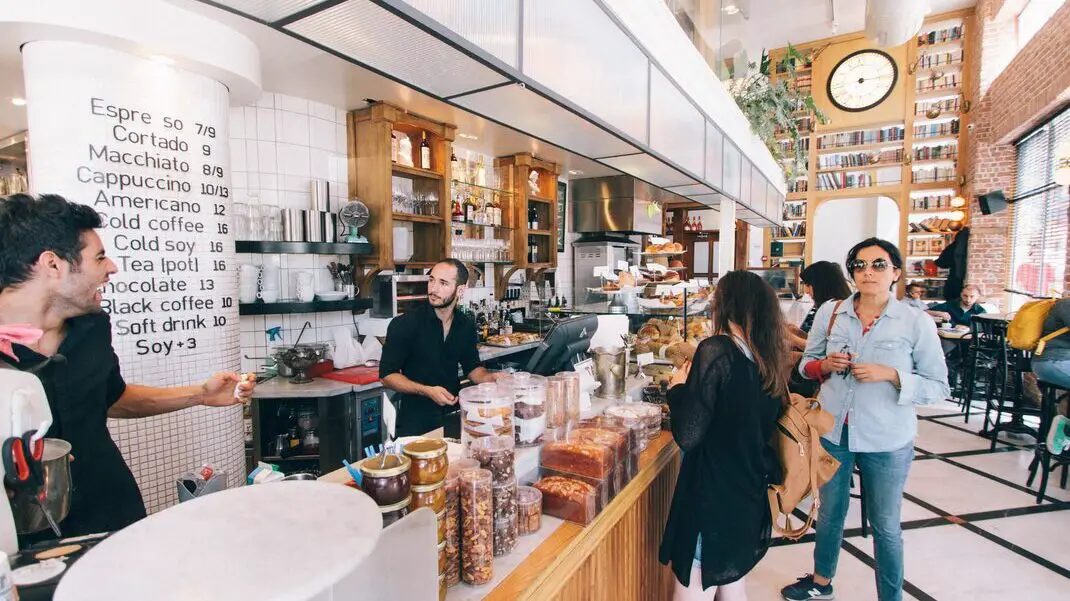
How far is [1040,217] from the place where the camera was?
682 centimetres

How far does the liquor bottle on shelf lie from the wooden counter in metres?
3.30

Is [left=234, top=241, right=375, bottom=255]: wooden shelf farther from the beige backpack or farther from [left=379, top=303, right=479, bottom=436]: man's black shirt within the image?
the beige backpack

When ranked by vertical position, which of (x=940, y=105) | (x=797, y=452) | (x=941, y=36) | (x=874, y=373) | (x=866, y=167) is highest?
(x=941, y=36)

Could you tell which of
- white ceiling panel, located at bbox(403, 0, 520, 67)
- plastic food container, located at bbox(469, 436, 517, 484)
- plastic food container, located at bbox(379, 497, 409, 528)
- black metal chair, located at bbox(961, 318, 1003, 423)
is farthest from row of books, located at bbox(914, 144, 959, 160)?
plastic food container, located at bbox(379, 497, 409, 528)

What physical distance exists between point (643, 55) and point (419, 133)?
8.73ft

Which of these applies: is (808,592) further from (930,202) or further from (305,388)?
(930,202)

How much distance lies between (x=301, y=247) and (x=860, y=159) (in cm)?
1123

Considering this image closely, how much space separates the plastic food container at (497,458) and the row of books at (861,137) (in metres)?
12.1

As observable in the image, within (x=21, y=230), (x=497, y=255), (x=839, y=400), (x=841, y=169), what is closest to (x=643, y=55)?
(x=839, y=400)

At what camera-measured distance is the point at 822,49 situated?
A: 10812 mm

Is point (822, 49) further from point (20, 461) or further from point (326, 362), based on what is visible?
point (20, 461)

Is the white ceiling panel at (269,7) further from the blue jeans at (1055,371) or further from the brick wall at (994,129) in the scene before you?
the brick wall at (994,129)

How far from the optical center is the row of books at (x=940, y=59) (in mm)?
9766

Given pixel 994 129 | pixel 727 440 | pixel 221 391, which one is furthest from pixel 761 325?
pixel 994 129
